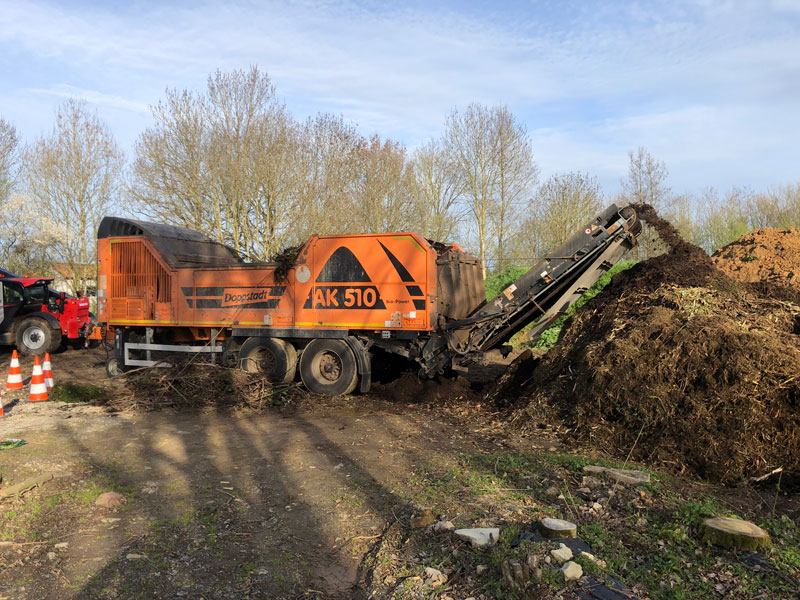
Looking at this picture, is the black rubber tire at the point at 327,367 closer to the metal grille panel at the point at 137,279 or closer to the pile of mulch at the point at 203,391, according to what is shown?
the pile of mulch at the point at 203,391

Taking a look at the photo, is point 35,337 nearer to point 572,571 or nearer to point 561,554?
point 561,554

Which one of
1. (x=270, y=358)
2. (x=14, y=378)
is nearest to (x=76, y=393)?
(x=14, y=378)

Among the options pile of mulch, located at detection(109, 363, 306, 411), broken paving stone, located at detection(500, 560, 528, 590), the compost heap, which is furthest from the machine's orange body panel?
broken paving stone, located at detection(500, 560, 528, 590)

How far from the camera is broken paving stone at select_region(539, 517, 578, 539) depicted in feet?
12.6

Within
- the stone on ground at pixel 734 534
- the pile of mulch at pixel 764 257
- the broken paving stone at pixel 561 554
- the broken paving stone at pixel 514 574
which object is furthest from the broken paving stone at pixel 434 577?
the pile of mulch at pixel 764 257

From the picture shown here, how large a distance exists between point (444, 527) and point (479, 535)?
35 centimetres

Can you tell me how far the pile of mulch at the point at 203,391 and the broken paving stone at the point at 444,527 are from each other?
18.4 ft

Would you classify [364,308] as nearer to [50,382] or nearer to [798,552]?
[50,382]

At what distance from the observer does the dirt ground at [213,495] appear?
12.3ft

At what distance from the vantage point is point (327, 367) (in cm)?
Answer: 1016

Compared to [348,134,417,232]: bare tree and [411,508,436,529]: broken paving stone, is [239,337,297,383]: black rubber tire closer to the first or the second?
[411,508,436,529]: broken paving stone

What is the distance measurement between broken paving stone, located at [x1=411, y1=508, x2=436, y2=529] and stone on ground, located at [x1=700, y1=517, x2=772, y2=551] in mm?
1815

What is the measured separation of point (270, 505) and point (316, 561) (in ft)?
3.72

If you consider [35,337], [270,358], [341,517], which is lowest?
[341,517]
